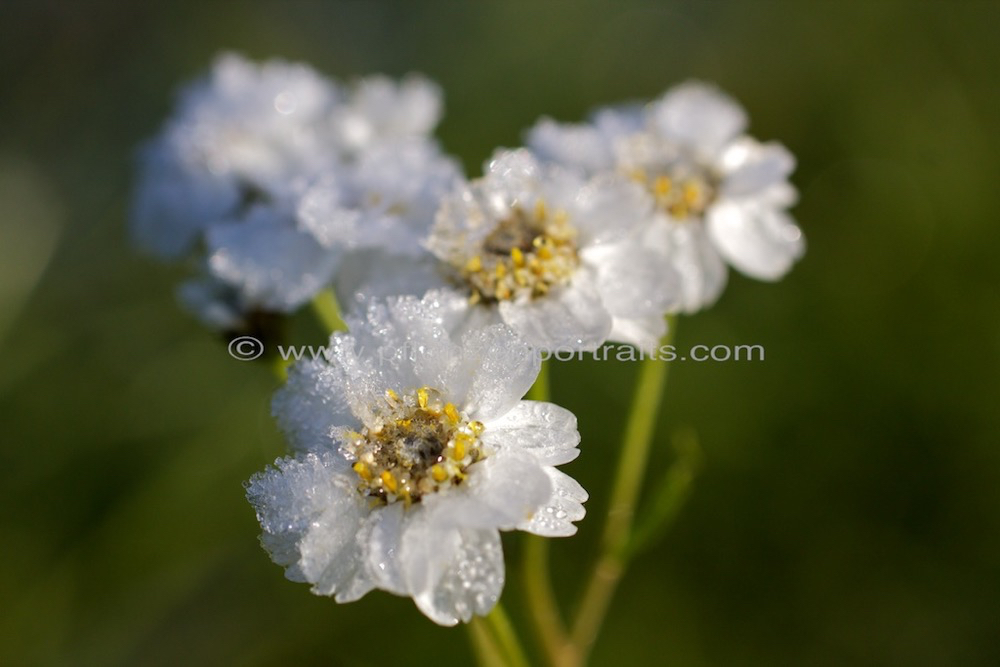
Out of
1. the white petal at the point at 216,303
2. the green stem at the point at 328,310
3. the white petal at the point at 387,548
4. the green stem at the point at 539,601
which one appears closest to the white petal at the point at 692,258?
the green stem at the point at 539,601

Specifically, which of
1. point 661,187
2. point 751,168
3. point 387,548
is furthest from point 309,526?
point 751,168

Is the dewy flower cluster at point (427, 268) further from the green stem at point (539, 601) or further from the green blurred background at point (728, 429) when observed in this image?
the green blurred background at point (728, 429)

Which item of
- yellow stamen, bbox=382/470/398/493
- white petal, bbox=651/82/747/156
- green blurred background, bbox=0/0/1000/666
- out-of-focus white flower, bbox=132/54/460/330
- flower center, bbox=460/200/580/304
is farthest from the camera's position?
green blurred background, bbox=0/0/1000/666

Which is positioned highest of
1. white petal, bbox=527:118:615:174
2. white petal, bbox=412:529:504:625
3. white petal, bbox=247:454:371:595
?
white petal, bbox=527:118:615:174

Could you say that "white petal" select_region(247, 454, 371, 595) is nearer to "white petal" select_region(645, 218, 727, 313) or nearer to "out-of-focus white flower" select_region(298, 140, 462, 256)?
"out-of-focus white flower" select_region(298, 140, 462, 256)

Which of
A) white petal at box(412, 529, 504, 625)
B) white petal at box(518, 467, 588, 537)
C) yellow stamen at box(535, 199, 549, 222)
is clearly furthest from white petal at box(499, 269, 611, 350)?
white petal at box(412, 529, 504, 625)

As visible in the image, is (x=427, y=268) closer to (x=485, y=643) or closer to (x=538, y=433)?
(x=538, y=433)
